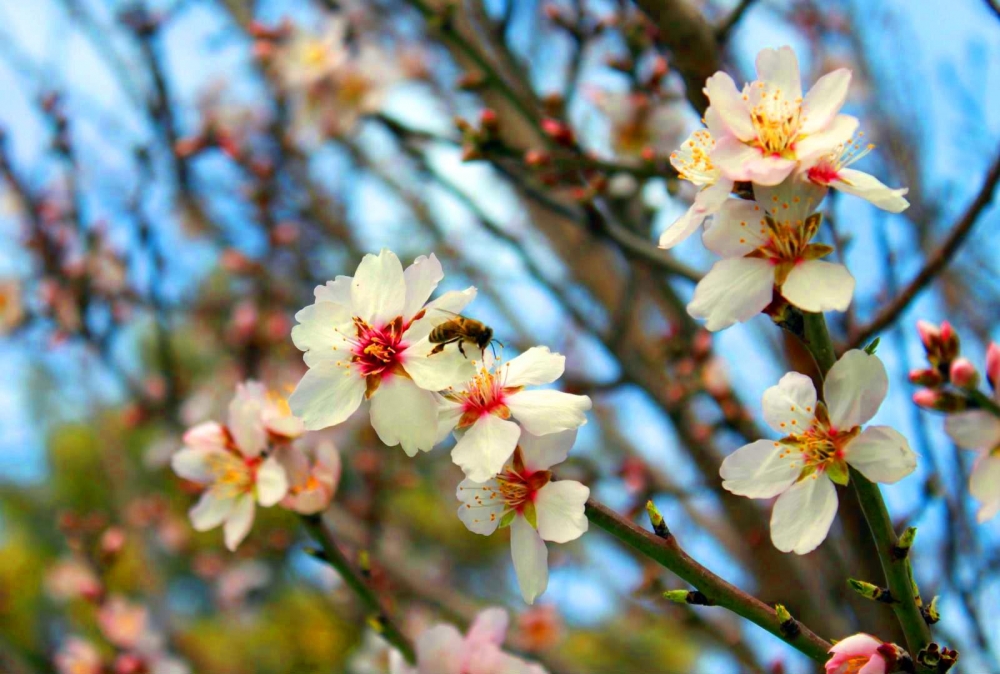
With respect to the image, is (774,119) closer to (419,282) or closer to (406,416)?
(419,282)

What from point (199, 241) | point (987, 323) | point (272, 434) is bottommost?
point (199, 241)

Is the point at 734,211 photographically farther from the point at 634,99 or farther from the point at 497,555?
the point at 497,555

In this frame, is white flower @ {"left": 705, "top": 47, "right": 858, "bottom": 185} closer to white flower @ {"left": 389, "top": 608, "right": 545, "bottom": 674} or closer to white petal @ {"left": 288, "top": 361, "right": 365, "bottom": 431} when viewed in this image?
white petal @ {"left": 288, "top": 361, "right": 365, "bottom": 431}

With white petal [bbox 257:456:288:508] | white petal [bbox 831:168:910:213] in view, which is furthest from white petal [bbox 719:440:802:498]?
white petal [bbox 257:456:288:508]

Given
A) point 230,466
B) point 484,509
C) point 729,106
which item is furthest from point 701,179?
point 230,466

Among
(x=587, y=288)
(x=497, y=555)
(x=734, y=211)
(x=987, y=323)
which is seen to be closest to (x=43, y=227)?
(x=587, y=288)

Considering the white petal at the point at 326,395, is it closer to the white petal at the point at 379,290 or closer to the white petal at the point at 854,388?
the white petal at the point at 379,290

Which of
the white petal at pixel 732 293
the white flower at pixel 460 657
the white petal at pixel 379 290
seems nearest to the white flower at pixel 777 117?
the white petal at pixel 732 293
